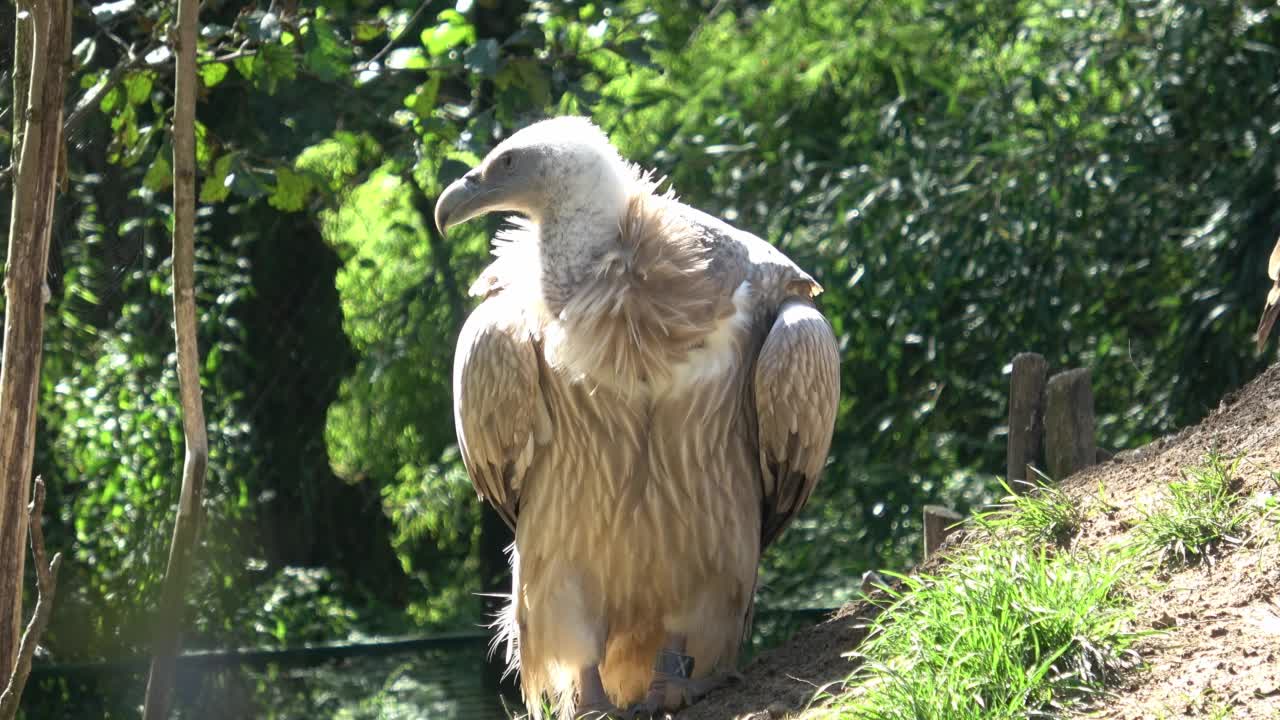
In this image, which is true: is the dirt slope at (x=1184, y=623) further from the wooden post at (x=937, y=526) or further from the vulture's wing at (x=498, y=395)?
the vulture's wing at (x=498, y=395)

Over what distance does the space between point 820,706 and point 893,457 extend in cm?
332

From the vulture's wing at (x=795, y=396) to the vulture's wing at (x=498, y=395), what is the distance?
1.81 feet

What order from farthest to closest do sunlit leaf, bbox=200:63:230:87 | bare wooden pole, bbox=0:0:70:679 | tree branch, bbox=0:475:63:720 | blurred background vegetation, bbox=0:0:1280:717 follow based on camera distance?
1. blurred background vegetation, bbox=0:0:1280:717
2. sunlit leaf, bbox=200:63:230:87
3. bare wooden pole, bbox=0:0:70:679
4. tree branch, bbox=0:475:63:720

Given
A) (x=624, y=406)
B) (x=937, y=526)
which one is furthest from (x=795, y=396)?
(x=937, y=526)

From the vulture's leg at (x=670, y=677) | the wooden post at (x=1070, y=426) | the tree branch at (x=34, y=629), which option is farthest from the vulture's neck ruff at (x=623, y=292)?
the tree branch at (x=34, y=629)

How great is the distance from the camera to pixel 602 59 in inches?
221

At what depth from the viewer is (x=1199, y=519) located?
10.3 ft

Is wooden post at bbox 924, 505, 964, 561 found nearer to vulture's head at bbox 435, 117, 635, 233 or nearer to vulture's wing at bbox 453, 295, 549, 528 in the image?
vulture's wing at bbox 453, 295, 549, 528

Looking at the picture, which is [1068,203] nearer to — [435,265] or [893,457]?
[893,457]

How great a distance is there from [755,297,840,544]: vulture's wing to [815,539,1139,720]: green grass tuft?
87 centimetres

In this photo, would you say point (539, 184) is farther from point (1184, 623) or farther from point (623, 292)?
point (1184, 623)

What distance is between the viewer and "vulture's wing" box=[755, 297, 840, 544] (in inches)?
151

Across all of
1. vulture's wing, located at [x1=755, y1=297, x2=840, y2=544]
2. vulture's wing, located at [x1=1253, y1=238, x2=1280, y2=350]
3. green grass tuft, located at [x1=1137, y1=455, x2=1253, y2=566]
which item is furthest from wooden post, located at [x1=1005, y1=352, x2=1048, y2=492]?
green grass tuft, located at [x1=1137, y1=455, x2=1253, y2=566]

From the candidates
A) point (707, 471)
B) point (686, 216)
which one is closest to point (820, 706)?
point (707, 471)
